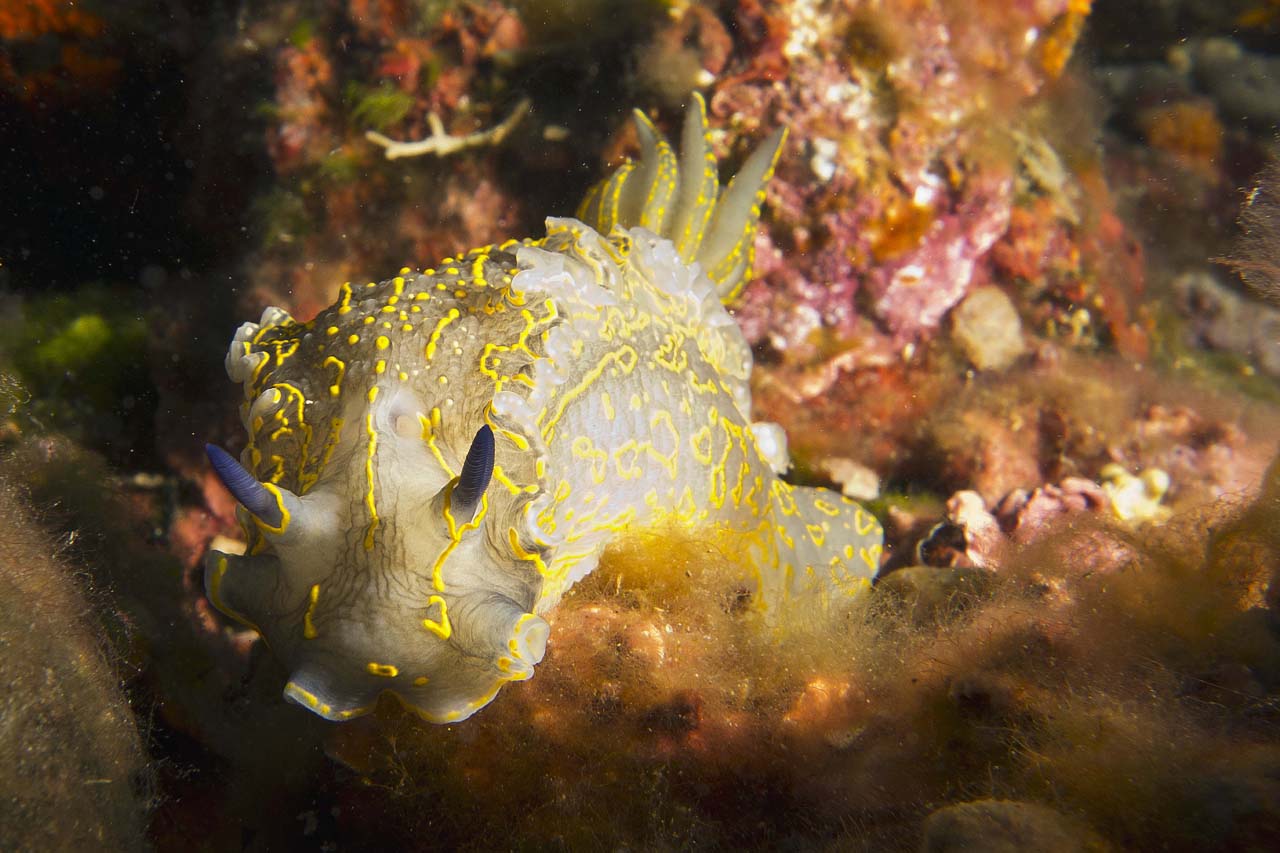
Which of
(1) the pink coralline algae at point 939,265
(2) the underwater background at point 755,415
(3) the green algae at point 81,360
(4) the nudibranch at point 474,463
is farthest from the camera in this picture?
(3) the green algae at point 81,360

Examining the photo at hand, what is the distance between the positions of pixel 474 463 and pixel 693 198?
275 centimetres

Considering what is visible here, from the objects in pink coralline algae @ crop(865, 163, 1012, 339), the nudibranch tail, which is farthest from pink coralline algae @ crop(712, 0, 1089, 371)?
the nudibranch tail

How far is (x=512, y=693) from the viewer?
9.50ft

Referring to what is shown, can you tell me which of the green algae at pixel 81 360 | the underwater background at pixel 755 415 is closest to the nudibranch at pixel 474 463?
the underwater background at pixel 755 415

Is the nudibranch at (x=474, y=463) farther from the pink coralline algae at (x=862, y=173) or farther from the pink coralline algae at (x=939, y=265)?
the pink coralline algae at (x=939, y=265)

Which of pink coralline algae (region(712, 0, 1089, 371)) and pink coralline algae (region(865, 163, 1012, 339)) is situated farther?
pink coralline algae (region(865, 163, 1012, 339))

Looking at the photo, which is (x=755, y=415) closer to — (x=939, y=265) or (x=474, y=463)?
(x=939, y=265)

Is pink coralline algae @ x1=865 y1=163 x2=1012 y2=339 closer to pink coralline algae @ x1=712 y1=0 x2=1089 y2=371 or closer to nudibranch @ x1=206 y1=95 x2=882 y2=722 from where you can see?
pink coralline algae @ x1=712 y1=0 x2=1089 y2=371

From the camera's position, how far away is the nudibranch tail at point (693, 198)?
14.2 feet

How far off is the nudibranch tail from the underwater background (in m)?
0.58

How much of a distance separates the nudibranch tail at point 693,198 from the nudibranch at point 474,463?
0.52 meters

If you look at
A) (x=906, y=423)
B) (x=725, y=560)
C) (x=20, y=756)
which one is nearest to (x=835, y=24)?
(x=906, y=423)

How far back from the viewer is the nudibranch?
241 centimetres

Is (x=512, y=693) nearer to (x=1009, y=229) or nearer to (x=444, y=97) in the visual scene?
(x=444, y=97)
